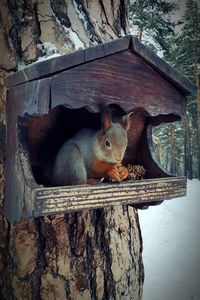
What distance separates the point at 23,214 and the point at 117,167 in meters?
0.41

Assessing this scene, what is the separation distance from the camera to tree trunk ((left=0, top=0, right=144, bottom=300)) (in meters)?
1.25

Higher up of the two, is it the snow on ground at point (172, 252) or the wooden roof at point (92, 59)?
the wooden roof at point (92, 59)

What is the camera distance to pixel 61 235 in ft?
4.16

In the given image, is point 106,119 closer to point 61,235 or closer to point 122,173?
point 122,173

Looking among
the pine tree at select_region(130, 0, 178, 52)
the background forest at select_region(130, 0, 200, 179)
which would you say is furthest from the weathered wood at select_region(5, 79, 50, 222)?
the pine tree at select_region(130, 0, 178, 52)

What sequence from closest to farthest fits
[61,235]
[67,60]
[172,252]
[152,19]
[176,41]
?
1. [67,60]
2. [61,235]
3. [172,252]
4. [152,19]
5. [176,41]

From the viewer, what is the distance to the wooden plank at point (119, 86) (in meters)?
0.94

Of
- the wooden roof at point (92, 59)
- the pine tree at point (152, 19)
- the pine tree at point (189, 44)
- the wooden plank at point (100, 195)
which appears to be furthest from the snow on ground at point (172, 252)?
the pine tree at point (189, 44)

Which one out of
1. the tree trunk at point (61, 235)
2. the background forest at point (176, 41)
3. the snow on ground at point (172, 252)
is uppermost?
the background forest at point (176, 41)

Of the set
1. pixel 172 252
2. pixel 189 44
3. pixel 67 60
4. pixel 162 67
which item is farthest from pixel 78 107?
pixel 189 44

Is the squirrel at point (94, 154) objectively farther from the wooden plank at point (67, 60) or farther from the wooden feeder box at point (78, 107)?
the wooden plank at point (67, 60)

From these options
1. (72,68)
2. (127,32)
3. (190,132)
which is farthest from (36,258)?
(190,132)

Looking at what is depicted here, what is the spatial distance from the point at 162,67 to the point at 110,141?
31cm

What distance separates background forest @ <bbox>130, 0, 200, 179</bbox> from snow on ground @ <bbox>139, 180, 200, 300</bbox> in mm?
1455
